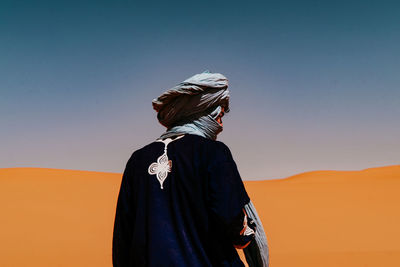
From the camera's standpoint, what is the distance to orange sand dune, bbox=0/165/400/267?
7.92 meters

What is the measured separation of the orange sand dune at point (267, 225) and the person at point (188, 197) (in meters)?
6.28

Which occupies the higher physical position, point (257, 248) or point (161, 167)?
point (161, 167)

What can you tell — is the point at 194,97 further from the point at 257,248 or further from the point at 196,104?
the point at 257,248

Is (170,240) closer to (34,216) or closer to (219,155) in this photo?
(219,155)

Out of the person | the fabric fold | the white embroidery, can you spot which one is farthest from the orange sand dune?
the white embroidery

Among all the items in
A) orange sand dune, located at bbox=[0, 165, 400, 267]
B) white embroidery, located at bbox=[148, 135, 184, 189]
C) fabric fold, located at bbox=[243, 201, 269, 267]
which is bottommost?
orange sand dune, located at bbox=[0, 165, 400, 267]

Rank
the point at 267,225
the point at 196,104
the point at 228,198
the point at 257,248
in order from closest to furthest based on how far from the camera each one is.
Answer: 1. the point at 228,198
2. the point at 257,248
3. the point at 196,104
4. the point at 267,225

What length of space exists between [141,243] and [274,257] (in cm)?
695

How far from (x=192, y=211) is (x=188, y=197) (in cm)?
6

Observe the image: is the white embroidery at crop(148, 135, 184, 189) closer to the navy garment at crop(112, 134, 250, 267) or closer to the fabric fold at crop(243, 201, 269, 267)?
the navy garment at crop(112, 134, 250, 267)

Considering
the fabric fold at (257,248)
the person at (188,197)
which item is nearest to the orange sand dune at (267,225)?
the fabric fold at (257,248)

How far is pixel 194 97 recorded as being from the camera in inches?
70.2

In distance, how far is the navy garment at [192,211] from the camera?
4.94ft

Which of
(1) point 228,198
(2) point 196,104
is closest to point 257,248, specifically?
(1) point 228,198
